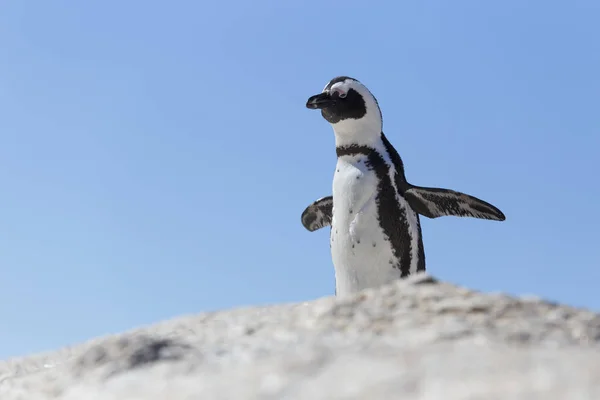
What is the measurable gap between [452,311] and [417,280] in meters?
0.56

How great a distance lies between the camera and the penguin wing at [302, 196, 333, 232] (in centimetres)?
840

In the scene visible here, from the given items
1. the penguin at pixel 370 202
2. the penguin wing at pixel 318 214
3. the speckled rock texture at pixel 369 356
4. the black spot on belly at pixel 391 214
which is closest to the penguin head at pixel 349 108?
the penguin at pixel 370 202

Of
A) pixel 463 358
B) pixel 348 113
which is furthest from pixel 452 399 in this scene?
pixel 348 113

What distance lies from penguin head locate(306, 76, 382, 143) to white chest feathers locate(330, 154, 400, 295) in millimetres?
553

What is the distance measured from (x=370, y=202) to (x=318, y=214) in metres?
1.58

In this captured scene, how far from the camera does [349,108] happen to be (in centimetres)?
756

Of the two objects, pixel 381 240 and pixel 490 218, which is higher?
pixel 490 218

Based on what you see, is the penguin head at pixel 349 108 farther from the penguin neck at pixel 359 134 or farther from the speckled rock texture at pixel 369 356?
the speckled rock texture at pixel 369 356

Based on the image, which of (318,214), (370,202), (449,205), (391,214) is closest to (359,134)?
(370,202)

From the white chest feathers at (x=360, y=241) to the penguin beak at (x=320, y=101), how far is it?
0.83 metres

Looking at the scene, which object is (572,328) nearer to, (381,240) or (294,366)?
(294,366)

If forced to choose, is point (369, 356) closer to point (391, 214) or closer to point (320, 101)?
point (391, 214)

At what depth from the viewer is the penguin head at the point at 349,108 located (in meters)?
7.55

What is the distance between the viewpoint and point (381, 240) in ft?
22.7
